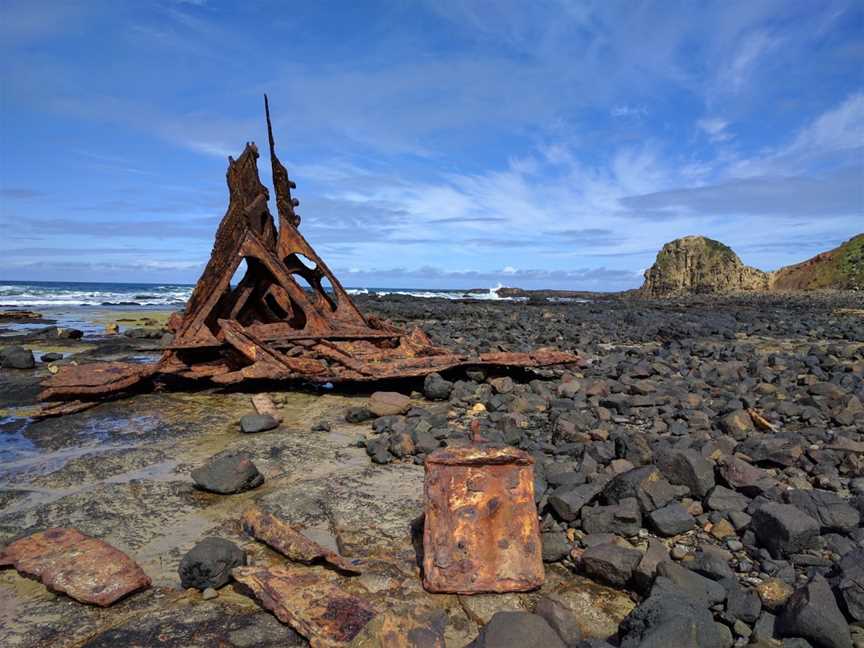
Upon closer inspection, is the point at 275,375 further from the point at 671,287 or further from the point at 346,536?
the point at 671,287

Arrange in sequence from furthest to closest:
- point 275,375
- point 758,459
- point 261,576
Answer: point 275,375 < point 758,459 < point 261,576

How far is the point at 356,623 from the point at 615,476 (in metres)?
1.93

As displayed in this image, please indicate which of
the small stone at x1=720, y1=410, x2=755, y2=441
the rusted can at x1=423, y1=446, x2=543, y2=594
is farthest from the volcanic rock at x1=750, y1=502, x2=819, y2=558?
the small stone at x1=720, y1=410, x2=755, y2=441

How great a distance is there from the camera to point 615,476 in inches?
133

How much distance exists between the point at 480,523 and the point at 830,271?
5702cm

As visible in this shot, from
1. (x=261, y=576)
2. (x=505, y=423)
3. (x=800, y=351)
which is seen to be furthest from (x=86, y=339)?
(x=800, y=351)

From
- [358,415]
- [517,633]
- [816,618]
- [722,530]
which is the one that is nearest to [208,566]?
[517,633]

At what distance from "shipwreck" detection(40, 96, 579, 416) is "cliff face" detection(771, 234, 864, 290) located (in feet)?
154

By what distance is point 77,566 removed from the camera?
2.52 m

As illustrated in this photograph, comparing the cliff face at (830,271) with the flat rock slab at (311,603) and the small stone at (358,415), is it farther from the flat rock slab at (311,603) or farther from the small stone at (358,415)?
the flat rock slab at (311,603)

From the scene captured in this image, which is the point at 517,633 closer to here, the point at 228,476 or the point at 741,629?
the point at 741,629

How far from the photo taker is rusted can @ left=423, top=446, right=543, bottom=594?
2451mm

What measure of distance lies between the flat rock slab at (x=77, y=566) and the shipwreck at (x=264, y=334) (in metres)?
3.46

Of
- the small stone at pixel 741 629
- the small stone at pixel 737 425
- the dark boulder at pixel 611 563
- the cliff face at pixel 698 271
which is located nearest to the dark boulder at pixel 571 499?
the dark boulder at pixel 611 563
